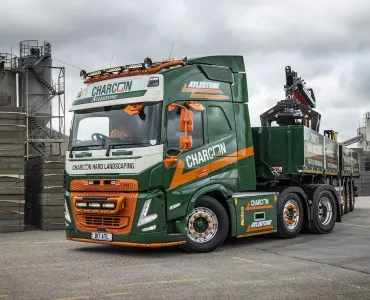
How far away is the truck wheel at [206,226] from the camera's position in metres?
10.4

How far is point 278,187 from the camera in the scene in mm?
12766

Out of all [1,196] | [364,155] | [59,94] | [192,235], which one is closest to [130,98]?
[192,235]

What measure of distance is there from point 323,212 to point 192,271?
6.20 m

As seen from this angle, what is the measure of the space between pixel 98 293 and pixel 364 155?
37336 mm

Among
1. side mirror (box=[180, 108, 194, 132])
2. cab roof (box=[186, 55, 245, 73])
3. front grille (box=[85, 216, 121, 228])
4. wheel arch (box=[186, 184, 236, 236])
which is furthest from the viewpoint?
cab roof (box=[186, 55, 245, 73])

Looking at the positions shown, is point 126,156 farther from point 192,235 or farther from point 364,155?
point 364,155

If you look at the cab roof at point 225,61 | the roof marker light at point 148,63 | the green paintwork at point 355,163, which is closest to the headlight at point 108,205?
the roof marker light at point 148,63

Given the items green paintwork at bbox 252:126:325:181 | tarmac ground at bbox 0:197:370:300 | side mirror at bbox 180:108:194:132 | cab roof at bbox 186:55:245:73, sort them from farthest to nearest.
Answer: green paintwork at bbox 252:126:325:181 → cab roof at bbox 186:55:245:73 → side mirror at bbox 180:108:194:132 → tarmac ground at bbox 0:197:370:300

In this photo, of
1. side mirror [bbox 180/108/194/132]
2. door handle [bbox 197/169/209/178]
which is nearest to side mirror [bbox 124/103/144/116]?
side mirror [bbox 180/108/194/132]

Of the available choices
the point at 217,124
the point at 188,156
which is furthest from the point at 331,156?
the point at 188,156

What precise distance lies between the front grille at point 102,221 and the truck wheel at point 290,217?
153 inches

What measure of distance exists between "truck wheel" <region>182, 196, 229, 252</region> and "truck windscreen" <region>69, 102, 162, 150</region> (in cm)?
156

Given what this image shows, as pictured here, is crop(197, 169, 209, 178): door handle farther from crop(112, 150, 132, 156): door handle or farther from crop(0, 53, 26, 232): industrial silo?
crop(0, 53, 26, 232): industrial silo

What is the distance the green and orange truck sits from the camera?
32.3 feet
